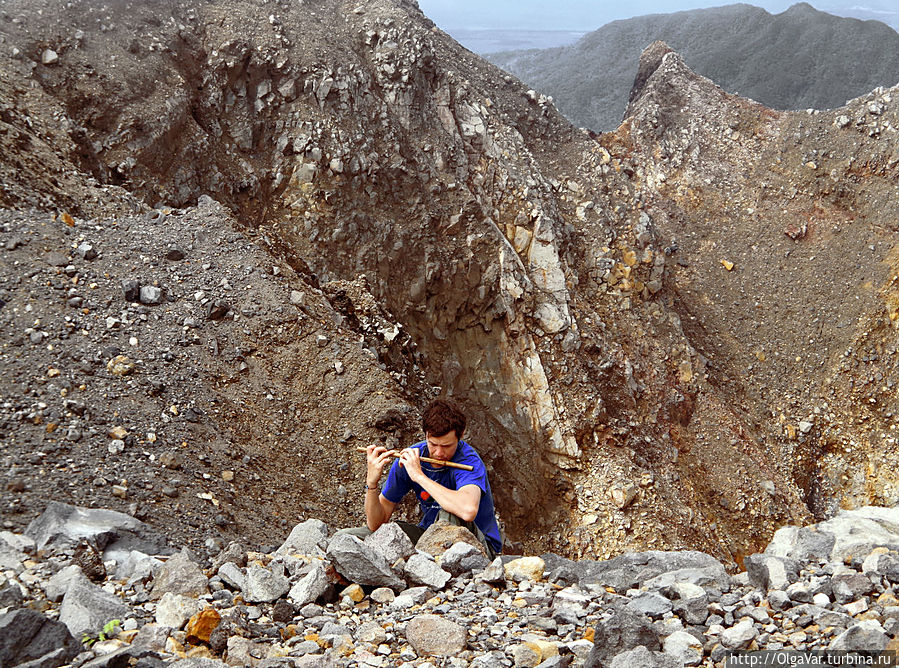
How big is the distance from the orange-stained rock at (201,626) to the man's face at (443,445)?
7.01 ft

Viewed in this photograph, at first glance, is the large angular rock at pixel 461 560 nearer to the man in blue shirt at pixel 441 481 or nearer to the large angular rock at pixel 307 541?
the man in blue shirt at pixel 441 481

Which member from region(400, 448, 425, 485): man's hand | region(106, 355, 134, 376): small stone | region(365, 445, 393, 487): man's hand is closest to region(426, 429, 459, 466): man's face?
A: region(400, 448, 425, 485): man's hand

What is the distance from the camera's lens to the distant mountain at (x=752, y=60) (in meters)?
35.3

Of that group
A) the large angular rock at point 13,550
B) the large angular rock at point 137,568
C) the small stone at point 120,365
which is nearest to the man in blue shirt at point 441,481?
the large angular rock at point 137,568

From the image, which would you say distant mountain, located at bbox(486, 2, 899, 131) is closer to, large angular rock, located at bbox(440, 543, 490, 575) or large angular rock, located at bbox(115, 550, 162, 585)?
Answer: large angular rock, located at bbox(440, 543, 490, 575)

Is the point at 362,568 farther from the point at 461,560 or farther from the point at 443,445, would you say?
the point at 443,445

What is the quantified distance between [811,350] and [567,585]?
16.4 meters

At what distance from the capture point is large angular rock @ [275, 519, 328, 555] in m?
5.46

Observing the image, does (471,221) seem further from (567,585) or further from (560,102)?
(560,102)

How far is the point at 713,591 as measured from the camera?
464 centimetres

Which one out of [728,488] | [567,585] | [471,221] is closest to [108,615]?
[567,585]

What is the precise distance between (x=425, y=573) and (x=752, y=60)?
40.6 metres

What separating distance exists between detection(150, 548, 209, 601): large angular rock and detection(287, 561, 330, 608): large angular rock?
0.60 meters

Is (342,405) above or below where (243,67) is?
below
